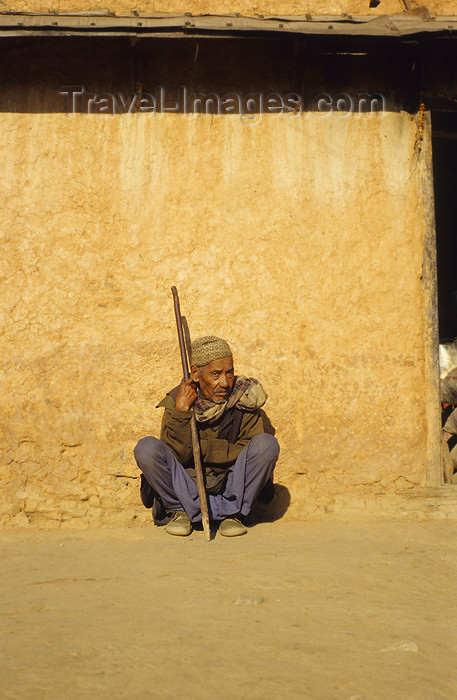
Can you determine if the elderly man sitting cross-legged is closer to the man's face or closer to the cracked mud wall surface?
the man's face

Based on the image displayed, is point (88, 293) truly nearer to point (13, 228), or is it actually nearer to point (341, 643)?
point (13, 228)

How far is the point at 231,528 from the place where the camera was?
3.74m

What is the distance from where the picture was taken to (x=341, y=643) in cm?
236

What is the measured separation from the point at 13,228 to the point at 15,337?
2.22ft

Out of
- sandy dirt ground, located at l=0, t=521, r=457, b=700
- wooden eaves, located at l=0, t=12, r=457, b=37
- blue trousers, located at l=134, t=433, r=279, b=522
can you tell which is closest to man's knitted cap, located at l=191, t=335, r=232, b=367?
blue trousers, located at l=134, t=433, r=279, b=522

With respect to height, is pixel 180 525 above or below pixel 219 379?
below

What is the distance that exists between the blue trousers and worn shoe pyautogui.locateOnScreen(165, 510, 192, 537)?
1.4 inches

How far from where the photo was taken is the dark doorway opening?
21.4ft

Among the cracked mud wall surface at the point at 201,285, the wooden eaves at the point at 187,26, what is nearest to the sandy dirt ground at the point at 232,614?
the cracked mud wall surface at the point at 201,285

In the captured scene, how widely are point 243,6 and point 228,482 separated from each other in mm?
3030

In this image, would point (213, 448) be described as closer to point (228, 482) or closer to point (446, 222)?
point (228, 482)

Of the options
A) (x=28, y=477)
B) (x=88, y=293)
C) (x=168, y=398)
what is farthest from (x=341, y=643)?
(x=88, y=293)

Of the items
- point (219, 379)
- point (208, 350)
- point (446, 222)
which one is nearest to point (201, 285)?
point (208, 350)

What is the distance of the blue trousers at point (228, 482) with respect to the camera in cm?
Result: 376
